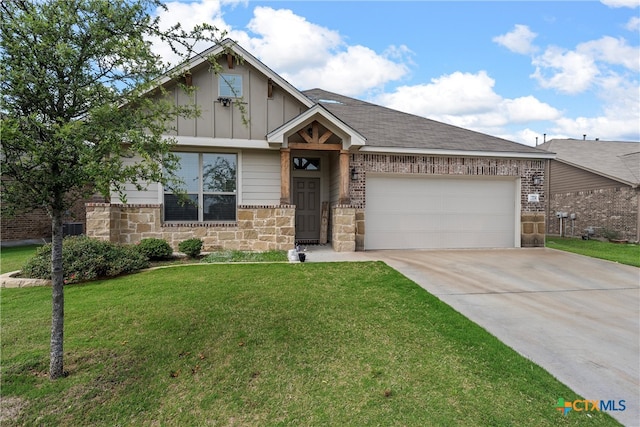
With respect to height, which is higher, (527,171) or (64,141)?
(527,171)

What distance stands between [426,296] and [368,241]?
492 centimetres

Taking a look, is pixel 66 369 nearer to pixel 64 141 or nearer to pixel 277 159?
pixel 64 141

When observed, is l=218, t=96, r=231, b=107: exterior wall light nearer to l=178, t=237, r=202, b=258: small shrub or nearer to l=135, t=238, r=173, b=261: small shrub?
l=178, t=237, r=202, b=258: small shrub

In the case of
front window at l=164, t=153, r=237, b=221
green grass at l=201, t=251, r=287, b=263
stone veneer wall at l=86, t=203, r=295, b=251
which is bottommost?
green grass at l=201, t=251, r=287, b=263

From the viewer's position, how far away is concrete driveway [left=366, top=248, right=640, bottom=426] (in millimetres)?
3188

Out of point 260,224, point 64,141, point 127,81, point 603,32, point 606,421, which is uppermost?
point 603,32

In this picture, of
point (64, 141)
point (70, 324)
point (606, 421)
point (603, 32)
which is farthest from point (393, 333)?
point (603, 32)

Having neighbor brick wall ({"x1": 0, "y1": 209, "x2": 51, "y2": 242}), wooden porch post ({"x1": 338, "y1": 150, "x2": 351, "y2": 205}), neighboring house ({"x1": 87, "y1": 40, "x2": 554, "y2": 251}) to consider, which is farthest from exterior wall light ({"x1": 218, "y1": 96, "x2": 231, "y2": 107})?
neighbor brick wall ({"x1": 0, "y1": 209, "x2": 51, "y2": 242})

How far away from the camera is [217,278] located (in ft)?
20.2

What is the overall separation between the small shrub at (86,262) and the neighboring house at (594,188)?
1846 cm

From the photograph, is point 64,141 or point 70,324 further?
point 70,324

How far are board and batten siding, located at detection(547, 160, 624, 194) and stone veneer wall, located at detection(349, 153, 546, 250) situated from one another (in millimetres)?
7526

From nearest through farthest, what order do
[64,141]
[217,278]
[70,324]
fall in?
[64,141] < [70,324] < [217,278]

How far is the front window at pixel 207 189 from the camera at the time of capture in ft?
30.7
